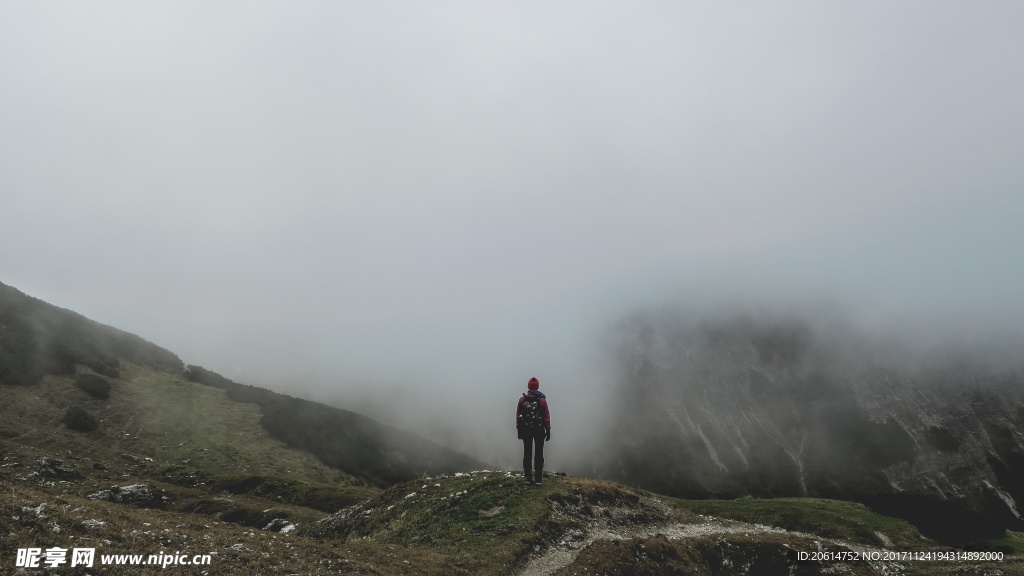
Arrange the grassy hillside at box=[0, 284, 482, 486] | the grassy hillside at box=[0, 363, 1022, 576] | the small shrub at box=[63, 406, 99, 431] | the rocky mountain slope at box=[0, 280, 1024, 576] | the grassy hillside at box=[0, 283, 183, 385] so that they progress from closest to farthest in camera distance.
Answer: the grassy hillside at box=[0, 363, 1022, 576]
the rocky mountain slope at box=[0, 280, 1024, 576]
the small shrub at box=[63, 406, 99, 431]
the grassy hillside at box=[0, 283, 183, 385]
the grassy hillside at box=[0, 284, 482, 486]

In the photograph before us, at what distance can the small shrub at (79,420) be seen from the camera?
6050cm

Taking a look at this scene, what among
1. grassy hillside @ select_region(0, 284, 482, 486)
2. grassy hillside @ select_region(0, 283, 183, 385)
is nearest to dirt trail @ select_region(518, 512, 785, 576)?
grassy hillside @ select_region(0, 284, 482, 486)

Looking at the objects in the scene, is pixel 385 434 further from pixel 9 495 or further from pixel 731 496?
pixel 731 496

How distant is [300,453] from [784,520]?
253ft

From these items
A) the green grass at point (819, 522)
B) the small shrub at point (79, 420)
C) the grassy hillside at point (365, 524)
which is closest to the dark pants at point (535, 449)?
→ the grassy hillside at point (365, 524)

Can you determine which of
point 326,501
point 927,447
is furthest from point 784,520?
point 927,447

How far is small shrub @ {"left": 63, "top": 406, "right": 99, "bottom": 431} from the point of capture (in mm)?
60500

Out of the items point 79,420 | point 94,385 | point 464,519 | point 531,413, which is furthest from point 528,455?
point 94,385

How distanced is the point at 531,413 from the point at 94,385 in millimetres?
76628

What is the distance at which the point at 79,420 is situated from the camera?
200ft

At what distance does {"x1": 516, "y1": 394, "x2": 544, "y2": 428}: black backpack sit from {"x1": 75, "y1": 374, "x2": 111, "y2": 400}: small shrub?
247ft

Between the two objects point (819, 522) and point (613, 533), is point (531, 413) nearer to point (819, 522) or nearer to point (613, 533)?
Answer: point (613, 533)

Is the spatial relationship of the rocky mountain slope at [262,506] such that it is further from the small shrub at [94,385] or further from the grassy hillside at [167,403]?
the grassy hillside at [167,403]

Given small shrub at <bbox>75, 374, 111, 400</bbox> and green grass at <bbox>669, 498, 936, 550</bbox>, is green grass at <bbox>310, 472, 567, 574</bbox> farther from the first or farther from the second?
small shrub at <bbox>75, 374, 111, 400</bbox>
